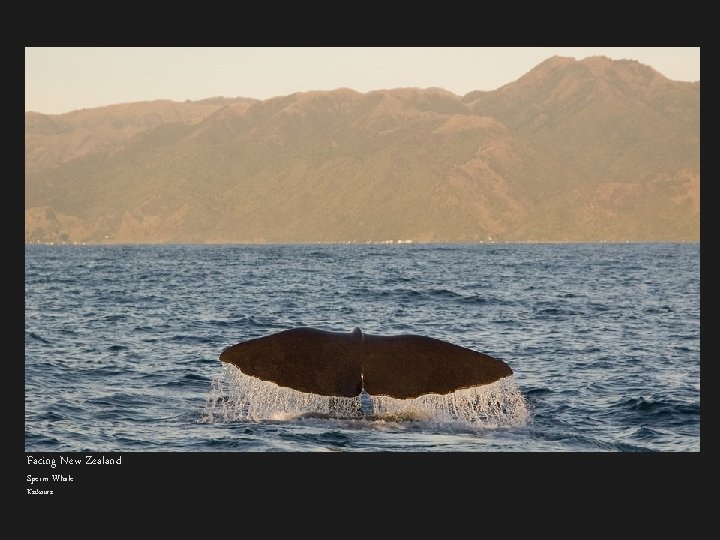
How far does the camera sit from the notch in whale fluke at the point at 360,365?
33.1 ft

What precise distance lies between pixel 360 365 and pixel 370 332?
13.4 metres

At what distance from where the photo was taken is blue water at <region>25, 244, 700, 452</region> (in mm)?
12461

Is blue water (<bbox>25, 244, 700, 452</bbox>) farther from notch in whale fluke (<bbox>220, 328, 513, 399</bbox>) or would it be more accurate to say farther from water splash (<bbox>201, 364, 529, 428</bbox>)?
notch in whale fluke (<bbox>220, 328, 513, 399</bbox>)

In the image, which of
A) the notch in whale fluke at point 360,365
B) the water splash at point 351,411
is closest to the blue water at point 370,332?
the water splash at point 351,411

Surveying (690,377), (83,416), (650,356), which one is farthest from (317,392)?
(650,356)

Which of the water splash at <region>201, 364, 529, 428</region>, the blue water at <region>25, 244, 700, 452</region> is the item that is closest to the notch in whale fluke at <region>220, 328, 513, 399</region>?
the blue water at <region>25, 244, 700, 452</region>

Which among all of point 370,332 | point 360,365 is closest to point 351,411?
point 360,365

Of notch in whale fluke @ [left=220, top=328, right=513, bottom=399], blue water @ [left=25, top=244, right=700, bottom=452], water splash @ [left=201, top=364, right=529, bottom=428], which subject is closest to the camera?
notch in whale fluke @ [left=220, top=328, right=513, bottom=399]

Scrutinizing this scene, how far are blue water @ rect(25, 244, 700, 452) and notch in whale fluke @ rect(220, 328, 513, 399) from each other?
0.31 metres

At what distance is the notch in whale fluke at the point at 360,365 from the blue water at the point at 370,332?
1.03 ft

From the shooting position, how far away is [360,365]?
33.8ft

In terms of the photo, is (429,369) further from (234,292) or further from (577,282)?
(577,282)

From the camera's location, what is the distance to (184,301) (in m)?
37.0

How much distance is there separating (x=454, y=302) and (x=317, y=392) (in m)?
26.1
